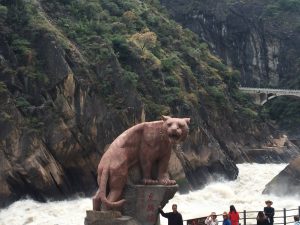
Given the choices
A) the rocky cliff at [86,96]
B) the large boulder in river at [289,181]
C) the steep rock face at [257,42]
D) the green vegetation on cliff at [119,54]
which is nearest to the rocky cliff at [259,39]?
the steep rock face at [257,42]

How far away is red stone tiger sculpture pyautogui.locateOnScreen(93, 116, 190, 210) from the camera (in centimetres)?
1692

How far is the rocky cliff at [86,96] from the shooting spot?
3681 centimetres

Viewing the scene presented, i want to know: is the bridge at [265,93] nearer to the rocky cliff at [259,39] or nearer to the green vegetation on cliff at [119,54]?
the rocky cliff at [259,39]

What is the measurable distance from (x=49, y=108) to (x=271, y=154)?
31443 millimetres

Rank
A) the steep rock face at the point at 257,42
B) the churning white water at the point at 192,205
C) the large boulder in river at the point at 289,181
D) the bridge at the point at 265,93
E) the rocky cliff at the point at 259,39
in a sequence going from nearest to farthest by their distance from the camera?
the churning white water at the point at 192,205, the large boulder in river at the point at 289,181, the bridge at the point at 265,93, the rocky cliff at the point at 259,39, the steep rock face at the point at 257,42

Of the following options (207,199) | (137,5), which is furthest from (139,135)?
(137,5)

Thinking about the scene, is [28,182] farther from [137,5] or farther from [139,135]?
[137,5]

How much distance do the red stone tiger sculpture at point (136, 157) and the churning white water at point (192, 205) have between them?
37.1 feet

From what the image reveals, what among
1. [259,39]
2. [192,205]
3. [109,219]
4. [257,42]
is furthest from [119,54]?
[259,39]

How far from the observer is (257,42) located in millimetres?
102938

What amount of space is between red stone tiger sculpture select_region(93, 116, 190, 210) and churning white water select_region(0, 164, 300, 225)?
446 inches

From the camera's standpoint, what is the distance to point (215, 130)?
190 ft

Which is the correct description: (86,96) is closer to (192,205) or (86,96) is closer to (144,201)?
(192,205)

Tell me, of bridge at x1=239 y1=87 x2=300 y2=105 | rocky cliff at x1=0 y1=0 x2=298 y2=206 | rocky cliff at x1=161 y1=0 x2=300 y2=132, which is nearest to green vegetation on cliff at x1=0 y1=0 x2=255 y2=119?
rocky cliff at x1=0 y1=0 x2=298 y2=206
